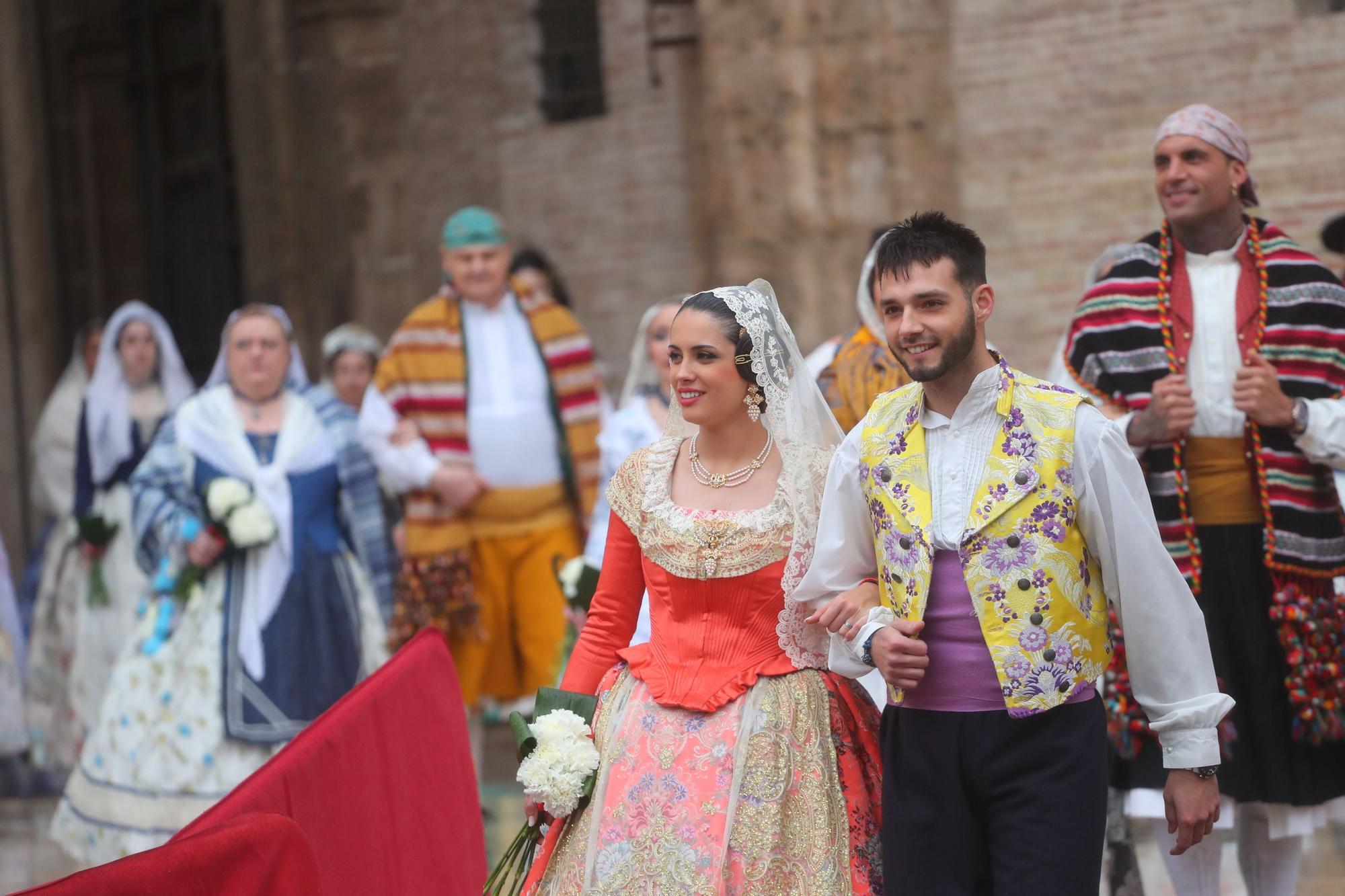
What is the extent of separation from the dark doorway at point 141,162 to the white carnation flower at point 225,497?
848cm

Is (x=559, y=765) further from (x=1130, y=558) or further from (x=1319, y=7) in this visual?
(x=1319, y=7)

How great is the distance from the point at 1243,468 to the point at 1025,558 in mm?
1553

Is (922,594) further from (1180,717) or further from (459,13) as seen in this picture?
(459,13)

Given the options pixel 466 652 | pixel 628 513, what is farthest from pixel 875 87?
pixel 628 513

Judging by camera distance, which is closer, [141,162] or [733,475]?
[733,475]

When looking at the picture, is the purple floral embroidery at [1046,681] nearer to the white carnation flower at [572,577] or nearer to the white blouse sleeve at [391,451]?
the white carnation flower at [572,577]

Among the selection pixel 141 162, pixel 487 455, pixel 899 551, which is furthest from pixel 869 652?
pixel 141 162

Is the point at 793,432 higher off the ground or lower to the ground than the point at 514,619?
higher

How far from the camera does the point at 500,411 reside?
24.0ft

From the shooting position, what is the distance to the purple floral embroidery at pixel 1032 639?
323 centimetres

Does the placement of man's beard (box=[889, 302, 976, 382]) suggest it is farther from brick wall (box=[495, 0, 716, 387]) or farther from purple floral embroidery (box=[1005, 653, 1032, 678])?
brick wall (box=[495, 0, 716, 387])

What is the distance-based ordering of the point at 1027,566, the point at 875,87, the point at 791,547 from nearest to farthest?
the point at 1027,566
the point at 791,547
the point at 875,87

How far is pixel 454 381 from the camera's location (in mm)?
7273

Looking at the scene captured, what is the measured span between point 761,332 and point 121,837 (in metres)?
3.71
